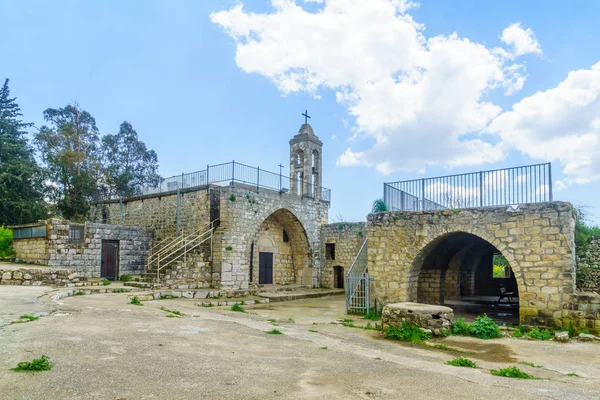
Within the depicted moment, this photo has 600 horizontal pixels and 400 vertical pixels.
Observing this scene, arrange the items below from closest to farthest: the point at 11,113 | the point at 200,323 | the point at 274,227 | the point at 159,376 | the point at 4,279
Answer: the point at 159,376
the point at 200,323
the point at 4,279
the point at 274,227
the point at 11,113

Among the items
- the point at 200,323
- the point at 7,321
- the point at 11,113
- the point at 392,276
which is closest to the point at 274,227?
the point at 392,276

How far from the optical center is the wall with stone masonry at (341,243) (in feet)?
69.2

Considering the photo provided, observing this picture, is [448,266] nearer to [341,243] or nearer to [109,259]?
[341,243]

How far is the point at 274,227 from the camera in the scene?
70.5ft

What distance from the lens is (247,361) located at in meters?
5.57

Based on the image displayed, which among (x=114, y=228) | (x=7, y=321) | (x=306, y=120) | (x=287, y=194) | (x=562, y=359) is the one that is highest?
(x=306, y=120)

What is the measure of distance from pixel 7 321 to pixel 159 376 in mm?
4100

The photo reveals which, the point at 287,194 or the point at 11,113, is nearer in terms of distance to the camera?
the point at 287,194

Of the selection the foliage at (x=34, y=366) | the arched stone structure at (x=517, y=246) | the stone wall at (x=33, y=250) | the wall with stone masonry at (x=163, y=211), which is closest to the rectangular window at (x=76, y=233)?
the stone wall at (x=33, y=250)

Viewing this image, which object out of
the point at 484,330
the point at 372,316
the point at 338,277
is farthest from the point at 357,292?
the point at 338,277

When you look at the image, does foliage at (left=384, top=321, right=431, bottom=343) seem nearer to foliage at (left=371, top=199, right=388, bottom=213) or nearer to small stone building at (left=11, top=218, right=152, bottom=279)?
foliage at (left=371, top=199, right=388, bottom=213)

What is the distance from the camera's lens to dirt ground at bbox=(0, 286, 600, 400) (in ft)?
13.9

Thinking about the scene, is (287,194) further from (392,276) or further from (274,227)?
(392,276)

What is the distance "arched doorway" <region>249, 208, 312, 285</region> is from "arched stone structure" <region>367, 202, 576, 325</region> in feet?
31.5
